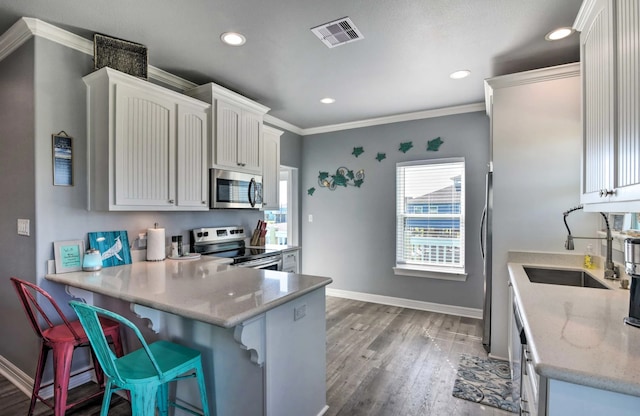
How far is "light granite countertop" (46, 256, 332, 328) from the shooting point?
1.40 metres

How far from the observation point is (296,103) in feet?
12.8

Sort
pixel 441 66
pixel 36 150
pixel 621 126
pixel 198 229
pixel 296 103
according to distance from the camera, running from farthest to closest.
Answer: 1. pixel 296 103
2. pixel 198 229
3. pixel 441 66
4. pixel 36 150
5. pixel 621 126

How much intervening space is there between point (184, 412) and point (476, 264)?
3477 millimetres

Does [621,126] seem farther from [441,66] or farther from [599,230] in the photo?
[441,66]

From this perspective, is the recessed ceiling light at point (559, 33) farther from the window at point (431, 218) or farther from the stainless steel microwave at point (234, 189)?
the stainless steel microwave at point (234, 189)

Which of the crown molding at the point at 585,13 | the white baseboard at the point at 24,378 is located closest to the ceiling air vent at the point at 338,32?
the crown molding at the point at 585,13

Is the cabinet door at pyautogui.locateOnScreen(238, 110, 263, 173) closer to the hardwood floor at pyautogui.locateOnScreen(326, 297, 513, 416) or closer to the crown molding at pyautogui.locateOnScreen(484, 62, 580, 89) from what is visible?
the hardwood floor at pyautogui.locateOnScreen(326, 297, 513, 416)

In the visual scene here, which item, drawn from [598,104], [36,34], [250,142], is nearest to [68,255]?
[36,34]

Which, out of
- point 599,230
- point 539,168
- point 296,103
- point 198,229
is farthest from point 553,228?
point 198,229

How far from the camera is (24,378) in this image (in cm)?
236

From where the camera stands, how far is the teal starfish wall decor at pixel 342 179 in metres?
4.74

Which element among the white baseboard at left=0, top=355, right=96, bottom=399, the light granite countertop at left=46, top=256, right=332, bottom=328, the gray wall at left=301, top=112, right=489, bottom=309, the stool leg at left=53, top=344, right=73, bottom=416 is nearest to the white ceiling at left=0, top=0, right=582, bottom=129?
the gray wall at left=301, top=112, right=489, bottom=309

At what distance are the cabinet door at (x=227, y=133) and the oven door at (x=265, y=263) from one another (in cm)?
100

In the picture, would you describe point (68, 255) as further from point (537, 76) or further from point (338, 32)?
point (537, 76)
